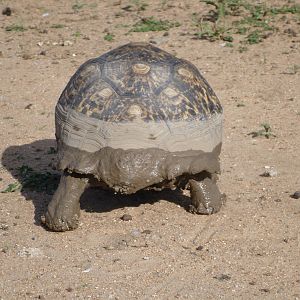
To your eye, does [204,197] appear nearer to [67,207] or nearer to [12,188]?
[67,207]

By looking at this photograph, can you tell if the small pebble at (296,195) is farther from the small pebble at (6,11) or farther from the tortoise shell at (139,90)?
the small pebble at (6,11)

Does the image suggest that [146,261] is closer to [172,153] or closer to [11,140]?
[172,153]

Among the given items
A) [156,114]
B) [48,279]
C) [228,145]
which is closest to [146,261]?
[48,279]

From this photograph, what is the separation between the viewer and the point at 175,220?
5.85 metres


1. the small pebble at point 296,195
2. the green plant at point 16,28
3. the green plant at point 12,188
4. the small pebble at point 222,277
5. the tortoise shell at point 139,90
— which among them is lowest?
the green plant at point 16,28

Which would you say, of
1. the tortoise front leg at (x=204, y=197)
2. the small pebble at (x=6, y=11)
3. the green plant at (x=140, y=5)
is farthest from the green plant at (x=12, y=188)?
the small pebble at (x=6, y=11)

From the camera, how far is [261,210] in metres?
5.99

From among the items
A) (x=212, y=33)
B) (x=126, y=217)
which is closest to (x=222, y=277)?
(x=126, y=217)

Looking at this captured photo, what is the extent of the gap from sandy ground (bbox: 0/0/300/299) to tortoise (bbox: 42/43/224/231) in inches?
11.9

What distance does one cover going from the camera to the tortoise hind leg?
5.66 metres

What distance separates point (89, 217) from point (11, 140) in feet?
6.87

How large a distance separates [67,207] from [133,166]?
668 mm

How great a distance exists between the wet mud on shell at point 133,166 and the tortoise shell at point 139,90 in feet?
0.86

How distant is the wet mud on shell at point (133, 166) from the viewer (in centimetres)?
542
